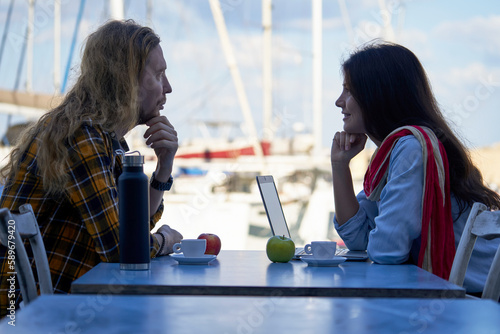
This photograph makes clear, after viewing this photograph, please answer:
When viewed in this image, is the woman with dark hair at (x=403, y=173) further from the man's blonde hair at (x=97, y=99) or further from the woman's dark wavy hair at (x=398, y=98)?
the man's blonde hair at (x=97, y=99)

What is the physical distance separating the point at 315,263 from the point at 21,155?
0.90 metres

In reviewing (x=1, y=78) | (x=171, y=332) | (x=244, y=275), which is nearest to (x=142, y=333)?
(x=171, y=332)

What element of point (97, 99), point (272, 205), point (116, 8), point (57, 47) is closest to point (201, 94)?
point (57, 47)

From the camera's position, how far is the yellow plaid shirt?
171cm

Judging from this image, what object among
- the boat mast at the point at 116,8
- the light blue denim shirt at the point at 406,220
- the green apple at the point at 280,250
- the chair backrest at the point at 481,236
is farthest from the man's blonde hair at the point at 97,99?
the boat mast at the point at 116,8

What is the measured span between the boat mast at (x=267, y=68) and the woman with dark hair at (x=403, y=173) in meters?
11.2

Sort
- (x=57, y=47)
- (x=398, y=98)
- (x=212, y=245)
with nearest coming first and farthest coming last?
(x=212, y=245), (x=398, y=98), (x=57, y=47)

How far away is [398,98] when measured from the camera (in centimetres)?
218

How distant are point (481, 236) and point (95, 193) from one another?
105 cm

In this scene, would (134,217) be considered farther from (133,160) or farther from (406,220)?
(406,220)

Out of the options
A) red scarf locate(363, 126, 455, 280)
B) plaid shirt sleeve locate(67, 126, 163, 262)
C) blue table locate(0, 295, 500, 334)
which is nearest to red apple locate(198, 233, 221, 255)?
plaid shirt sleeve locate(67, 126, 163, 262)

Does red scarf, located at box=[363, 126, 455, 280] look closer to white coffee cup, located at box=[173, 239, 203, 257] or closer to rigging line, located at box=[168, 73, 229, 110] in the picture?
white coffee cup, located at box=[173, 239, 203, 257]

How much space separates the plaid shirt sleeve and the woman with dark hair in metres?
Result: 0.74

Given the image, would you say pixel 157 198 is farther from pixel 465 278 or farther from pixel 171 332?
pixel 171 332
